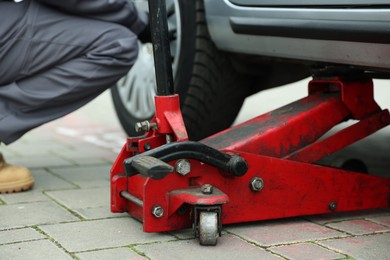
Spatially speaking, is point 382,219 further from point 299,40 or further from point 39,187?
point 39,187

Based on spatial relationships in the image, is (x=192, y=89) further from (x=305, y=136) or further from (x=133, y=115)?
(x=305, y=136)

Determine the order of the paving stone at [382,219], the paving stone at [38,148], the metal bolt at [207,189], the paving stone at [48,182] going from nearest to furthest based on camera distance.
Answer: the metal bolt at [207,189], the paving stone at [382,219], the paving stone at [48,182], the paving stone at [38,148]

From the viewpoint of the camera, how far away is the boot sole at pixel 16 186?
296 centimetres

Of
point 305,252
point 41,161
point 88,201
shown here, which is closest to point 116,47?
point 88,201

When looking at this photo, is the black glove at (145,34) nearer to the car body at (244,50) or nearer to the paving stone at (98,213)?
the car body at (244,50)

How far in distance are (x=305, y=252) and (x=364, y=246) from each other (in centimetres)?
20

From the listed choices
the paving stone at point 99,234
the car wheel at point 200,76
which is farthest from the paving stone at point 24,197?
the car wheel at point 200,76

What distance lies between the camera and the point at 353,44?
2.49 meters

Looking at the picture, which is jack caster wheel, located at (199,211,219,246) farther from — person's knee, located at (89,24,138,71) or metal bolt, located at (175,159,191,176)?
person's knee, located at (89,24,138,71)

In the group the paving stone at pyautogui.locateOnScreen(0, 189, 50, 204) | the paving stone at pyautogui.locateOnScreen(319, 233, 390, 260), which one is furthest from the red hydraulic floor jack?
the paving stone at pyautogui.locateOnScreen(0, 189, 50, 204)

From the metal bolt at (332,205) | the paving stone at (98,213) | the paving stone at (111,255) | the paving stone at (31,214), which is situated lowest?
the paving stone at (111,255)

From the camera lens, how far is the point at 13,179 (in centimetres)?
299

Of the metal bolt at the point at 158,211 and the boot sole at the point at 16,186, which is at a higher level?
the metal bolt at the point at 158,211

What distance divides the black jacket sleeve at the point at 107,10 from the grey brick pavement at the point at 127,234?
718mm
